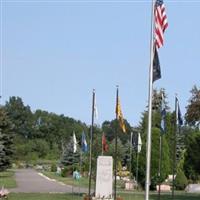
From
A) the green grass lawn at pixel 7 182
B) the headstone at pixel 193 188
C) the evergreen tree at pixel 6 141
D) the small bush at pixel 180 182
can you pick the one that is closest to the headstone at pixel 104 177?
the green grass lawn at pixel 7 182

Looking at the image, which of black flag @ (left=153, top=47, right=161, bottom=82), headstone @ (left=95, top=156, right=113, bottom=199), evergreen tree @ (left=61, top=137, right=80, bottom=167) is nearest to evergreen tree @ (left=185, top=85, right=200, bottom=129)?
evergreen tree @ (left=61, top=137, right=80, bottom=167)

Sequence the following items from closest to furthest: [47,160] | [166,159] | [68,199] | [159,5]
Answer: [159,5] < [68,199] < [166,159] < [47,160]

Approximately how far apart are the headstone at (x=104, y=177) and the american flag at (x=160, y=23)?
517 inches

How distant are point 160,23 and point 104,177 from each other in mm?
13972

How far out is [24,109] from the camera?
17050 cm

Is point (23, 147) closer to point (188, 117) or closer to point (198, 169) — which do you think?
point (188, 117)

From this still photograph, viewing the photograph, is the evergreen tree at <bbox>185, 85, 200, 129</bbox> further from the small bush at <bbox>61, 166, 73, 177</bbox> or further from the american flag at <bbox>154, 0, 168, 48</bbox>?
the american flag at <bbox>154, 0, 168, 48</bbox>

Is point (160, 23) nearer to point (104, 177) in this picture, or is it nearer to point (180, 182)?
point (104, 177)

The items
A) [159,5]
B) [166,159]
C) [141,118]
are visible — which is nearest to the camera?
[159,5]

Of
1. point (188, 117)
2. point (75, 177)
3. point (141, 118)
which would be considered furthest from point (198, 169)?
point (141, 118)

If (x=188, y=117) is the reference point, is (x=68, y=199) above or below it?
below

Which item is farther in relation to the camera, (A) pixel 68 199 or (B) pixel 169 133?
(B) pixel 169 133

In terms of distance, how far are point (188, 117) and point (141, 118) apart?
13.1 metres

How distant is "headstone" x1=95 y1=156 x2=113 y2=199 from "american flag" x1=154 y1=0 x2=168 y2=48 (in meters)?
13.1
